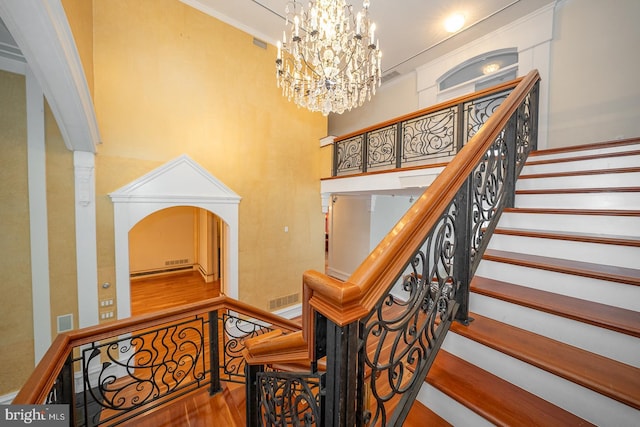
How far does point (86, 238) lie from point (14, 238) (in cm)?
63

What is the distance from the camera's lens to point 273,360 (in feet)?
3.65

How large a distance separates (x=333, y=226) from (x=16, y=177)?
689 centimetres

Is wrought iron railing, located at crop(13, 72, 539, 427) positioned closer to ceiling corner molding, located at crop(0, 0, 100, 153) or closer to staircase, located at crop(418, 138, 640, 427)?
staircase, located at crop(418, 138, 640, 427)

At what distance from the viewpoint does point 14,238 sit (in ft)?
9.31

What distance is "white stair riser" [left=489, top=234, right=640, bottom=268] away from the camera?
4.69ft

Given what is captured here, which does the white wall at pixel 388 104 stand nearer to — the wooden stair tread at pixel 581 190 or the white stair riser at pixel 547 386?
the wooden stair tread at pixel 581 190

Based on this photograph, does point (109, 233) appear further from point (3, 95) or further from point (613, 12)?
point (613, 12)

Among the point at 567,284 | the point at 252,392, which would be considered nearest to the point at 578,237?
the point at 567,284

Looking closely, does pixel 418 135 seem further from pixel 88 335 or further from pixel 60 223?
pixel 60 223

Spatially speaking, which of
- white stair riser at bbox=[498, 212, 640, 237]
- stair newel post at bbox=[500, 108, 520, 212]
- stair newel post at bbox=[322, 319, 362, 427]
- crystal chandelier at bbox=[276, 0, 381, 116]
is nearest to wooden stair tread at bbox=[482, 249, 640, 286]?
white stair riser at bbox=[498, 212, 640, 237]

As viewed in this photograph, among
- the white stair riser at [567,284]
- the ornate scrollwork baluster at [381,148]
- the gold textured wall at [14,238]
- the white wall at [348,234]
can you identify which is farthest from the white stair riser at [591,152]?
the gold textured wall at [14,238]

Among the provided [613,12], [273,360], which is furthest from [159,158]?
[613,12]

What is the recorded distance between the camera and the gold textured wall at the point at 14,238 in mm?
2785

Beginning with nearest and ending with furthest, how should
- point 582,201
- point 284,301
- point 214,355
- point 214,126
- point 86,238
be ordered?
point 582,201 < point 214,355 < point 86,238 < point 214,126 < point 284,301
